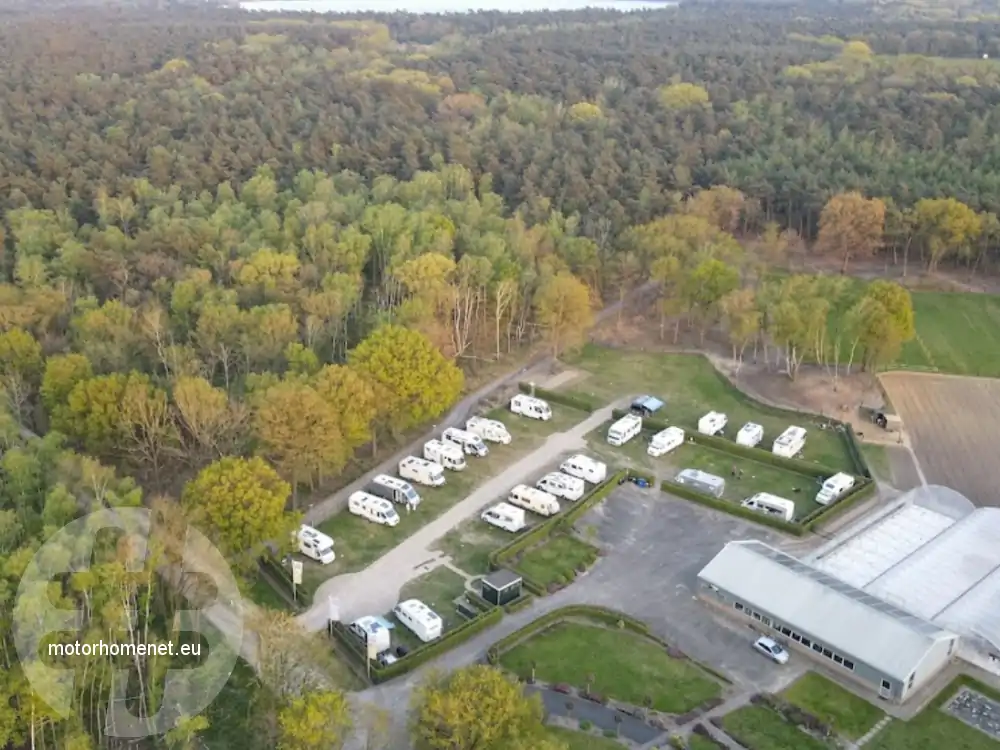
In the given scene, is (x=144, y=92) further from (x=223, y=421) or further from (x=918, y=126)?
(x=918, y=126)

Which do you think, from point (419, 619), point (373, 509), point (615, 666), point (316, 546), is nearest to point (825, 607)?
point (615, 666)

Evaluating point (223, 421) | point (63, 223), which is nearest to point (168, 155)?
point (63, 223)

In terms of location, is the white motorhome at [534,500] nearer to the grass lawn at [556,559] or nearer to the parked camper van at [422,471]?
the grass lawn at [556,559]

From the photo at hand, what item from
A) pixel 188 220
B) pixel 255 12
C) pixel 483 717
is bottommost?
pixel 483 717

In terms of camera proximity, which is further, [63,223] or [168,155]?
[168,155]

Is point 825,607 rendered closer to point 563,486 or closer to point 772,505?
point 772,505

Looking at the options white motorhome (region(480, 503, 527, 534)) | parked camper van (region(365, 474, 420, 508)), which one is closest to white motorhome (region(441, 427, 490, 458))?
parked camper van (region(365, 474, 420, 508))
